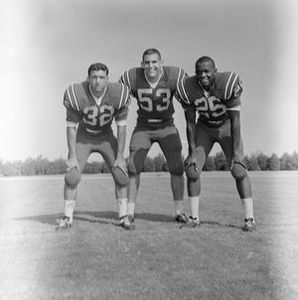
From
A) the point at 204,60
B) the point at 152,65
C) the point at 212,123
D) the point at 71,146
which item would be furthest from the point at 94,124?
the point at 204,60

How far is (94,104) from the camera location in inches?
195

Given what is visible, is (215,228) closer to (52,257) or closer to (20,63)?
(52,257)

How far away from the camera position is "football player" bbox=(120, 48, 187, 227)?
5.10 m

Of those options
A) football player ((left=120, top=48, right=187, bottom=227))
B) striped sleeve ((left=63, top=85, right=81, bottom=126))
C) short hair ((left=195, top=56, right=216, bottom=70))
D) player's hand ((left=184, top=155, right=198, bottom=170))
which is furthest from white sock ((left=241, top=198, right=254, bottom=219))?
striped sleeve ((left=63, top=85, right=81, bottom=126))

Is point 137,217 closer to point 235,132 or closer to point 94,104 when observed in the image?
point 94,104

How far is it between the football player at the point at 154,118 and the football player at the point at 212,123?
1.00ft

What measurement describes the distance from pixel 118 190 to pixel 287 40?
8.87 ft

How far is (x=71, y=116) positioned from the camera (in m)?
5.04

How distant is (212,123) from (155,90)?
735mm

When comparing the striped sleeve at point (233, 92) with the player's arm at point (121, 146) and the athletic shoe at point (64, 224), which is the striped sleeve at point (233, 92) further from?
the athletic shoe at point (64, 224)

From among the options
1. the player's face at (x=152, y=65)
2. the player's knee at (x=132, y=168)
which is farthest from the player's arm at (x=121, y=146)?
the player's face at (x=152, y=65)

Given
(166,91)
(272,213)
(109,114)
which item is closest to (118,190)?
(109,114)

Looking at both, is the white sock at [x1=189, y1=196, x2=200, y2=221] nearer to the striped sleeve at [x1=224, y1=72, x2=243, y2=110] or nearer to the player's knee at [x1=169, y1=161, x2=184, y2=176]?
the player's knee at [x1=169, y1=161, x2=184, y2=176]

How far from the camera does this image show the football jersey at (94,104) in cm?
494
